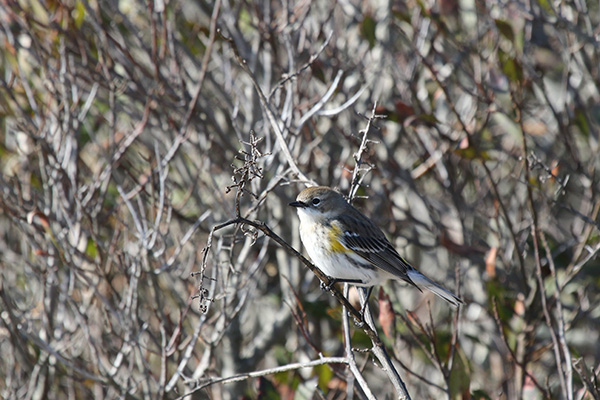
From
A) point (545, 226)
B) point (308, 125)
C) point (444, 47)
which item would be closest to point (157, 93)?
point (308, 125)

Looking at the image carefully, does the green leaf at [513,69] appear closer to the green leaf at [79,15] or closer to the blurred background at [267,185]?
the blurred background at [267,185]

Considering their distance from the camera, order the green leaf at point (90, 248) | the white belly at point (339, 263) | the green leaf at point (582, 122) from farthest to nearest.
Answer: the green leaf at point (582, 122)
the green leaf at point (90, 248)
the white belly at point (339, 263)

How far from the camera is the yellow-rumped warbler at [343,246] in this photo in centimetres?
449

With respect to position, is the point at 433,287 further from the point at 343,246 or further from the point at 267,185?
the point at 267,185

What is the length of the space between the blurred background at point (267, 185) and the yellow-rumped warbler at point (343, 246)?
26 cm

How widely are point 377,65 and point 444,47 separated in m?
1.09

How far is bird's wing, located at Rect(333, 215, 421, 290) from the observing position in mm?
4605

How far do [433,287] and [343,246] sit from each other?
64 centimetres

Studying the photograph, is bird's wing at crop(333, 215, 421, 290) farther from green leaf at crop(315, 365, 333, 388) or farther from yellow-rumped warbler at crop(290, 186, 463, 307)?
green leaf at crop(315, 365, 333, 388)

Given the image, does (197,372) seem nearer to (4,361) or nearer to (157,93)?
(157,93)

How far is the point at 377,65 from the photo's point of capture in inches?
250

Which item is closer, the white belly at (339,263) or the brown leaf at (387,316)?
the brown leaf at (387,316)

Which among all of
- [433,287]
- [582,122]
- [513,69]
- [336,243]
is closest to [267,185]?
[336,243]

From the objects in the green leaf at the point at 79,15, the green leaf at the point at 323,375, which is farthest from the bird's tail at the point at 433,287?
the green leaf at the point at 79,15
